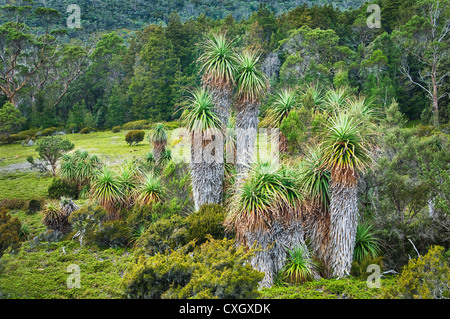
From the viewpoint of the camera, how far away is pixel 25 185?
99.8 feet

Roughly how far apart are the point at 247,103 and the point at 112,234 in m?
7.19

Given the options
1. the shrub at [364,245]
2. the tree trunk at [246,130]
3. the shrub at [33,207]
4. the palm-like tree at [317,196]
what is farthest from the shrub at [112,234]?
the shrub at [33,207]

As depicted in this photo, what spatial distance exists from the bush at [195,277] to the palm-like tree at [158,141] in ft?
41.9

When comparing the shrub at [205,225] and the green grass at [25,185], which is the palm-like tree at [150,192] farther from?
Answer: the green grass at [25,185]

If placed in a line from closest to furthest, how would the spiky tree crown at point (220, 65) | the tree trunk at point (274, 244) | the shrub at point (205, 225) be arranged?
the tree trunk at point (274, 244) < the shrub at point (205, 225) < the spiky tree crown at point (220, 65)

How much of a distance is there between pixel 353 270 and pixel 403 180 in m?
4.35

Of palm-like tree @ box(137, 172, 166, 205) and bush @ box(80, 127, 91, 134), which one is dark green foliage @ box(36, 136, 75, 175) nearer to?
palm-like tree @ box(137, 172, 166, 205)

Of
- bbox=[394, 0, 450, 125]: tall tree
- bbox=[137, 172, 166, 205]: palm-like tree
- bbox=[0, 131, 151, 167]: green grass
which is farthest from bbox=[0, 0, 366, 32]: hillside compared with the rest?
bbox=[137, 172, 166, 205]: palm-like tree

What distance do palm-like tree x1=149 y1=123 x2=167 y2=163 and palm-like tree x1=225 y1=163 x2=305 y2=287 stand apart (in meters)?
10.7

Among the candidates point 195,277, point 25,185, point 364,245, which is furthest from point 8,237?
point 25,185

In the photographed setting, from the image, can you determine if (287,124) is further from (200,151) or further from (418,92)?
(418,92)

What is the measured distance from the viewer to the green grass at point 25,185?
27.5 meters

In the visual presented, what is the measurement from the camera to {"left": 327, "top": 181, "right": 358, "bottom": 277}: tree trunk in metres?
11.2

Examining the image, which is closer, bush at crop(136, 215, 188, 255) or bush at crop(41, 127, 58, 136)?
bush at crop(136, 215, 188, 255)
